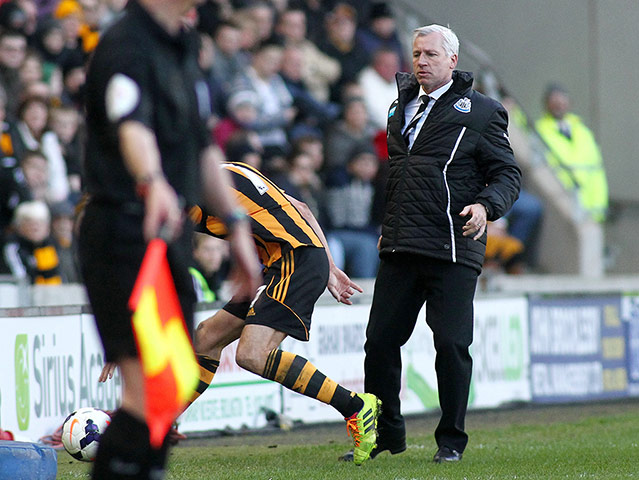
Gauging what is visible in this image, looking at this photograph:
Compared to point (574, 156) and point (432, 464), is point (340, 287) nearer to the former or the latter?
point (432, 464)

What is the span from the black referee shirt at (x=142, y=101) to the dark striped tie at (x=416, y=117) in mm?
3578

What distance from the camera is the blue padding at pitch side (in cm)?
614

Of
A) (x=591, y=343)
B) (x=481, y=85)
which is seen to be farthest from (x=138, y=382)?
(x=481, y=85)

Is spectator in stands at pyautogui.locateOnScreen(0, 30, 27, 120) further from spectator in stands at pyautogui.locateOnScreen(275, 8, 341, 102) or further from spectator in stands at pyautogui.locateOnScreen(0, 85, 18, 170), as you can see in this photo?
spectator in stands at pyautogui.locateOnScreen(275, 8, 341, 102)

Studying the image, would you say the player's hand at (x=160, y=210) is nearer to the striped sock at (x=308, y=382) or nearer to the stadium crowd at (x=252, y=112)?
the striped sock at (x=308, y=382)

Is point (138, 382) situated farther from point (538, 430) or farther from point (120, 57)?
point (538, 430)

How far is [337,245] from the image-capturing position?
1339cm

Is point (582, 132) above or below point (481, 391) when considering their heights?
above

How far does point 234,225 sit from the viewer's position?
416 cm

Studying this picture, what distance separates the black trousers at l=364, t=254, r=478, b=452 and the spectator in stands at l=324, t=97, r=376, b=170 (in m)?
6.25

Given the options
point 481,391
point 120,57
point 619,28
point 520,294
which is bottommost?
point 481,391

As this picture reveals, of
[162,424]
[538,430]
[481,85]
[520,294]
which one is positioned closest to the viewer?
[162,424]

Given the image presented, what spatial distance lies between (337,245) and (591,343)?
300 centimetres

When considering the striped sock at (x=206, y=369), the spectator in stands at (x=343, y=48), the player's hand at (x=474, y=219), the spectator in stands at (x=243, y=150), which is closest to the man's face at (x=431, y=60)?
the player's hand at (x=474, y=219)
